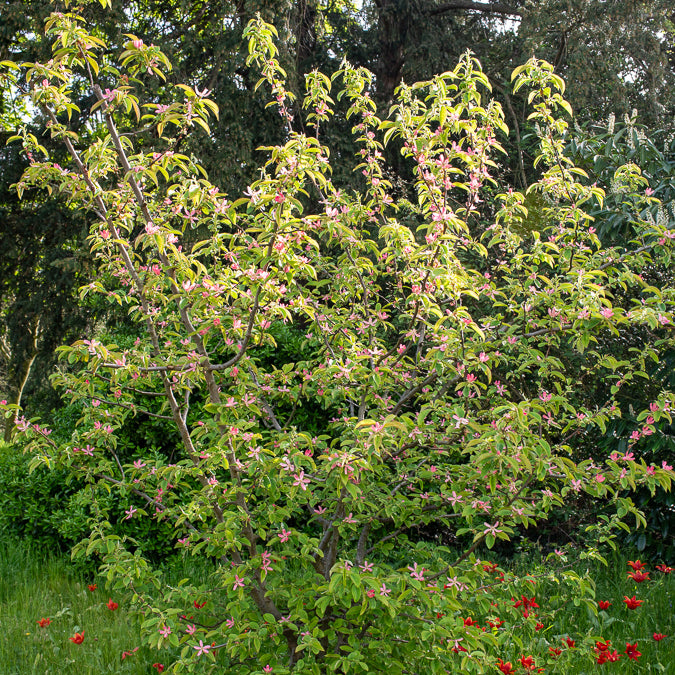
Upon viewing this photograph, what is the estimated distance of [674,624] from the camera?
3588mm

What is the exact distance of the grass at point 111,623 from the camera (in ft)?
10.4

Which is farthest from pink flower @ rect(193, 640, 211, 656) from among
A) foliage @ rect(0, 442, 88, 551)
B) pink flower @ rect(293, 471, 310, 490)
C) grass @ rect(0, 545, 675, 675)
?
foliage @ rect(0, 442, 88, 551)

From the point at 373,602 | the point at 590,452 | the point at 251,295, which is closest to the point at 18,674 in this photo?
the point at 373,602

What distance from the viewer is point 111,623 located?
372 centimetres

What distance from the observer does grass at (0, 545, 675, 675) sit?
10.4 feet

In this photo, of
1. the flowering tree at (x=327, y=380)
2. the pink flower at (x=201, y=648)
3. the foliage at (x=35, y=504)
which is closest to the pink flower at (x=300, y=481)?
the flowering tree at (x=327, y=380)

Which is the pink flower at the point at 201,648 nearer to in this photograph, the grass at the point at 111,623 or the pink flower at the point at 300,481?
the grass at the point at 111,623

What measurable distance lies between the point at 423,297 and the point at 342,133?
5.36 m

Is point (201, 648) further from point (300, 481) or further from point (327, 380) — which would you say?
point (327, 380)

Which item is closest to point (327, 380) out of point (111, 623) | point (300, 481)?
point (300, 481)

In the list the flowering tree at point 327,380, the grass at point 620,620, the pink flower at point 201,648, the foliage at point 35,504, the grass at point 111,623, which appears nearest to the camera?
the flowering tree at point 327,380

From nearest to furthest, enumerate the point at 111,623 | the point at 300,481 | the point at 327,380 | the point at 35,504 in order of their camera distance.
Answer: the point at 300,481, the point at 327,380, the point at 111,623, the point at 35,504

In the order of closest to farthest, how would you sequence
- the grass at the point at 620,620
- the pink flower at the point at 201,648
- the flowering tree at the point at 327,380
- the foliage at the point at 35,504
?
the flowering tree at the point at 327,380 < the pink flower at the point at 201,648 < the grass at the point at 620,620 < the foliage at the point at 35,504

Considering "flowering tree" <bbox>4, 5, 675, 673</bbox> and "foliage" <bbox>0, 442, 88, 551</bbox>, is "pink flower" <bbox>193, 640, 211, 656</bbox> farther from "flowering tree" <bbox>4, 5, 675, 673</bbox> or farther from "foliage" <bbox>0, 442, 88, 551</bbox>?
"foliage" <bbox>0, 442, 88, 551</bbox>
